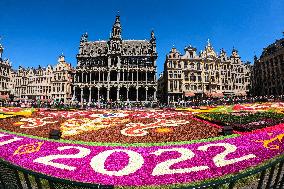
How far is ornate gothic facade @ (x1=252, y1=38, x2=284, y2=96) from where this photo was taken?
65062mm

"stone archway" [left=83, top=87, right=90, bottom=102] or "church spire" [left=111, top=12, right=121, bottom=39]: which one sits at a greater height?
"church spire" [left=111, top=12, right=121, bottom=39]

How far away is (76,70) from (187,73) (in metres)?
31.7

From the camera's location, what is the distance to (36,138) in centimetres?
1573

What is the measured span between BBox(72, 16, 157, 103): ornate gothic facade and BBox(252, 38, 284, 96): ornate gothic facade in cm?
3310

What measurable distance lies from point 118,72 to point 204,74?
951 inches

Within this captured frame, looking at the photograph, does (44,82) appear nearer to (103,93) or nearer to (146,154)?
(103,93)

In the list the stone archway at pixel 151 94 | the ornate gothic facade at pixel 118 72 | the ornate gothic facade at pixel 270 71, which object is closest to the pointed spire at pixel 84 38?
the ornate gothic facade at pixel 118 72

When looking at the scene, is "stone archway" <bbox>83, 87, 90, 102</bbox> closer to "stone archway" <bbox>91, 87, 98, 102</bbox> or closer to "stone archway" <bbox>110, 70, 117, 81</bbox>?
"stone archway" <bbox>91, 87, 98, 102</bbox>

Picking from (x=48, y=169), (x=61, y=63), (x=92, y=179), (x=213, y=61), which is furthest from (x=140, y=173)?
(x=61, y=63)

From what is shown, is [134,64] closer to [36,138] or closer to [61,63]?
[61,63]

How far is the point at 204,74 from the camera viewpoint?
223 feet

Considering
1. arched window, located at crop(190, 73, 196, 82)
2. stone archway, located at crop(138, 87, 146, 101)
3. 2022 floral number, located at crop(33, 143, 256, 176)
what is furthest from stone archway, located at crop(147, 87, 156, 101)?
2022 floral number, located at crop(33, 143, 256, 176)

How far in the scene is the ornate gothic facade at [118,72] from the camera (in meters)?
67.9

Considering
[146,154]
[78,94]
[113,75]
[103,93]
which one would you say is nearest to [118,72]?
[113,75]
